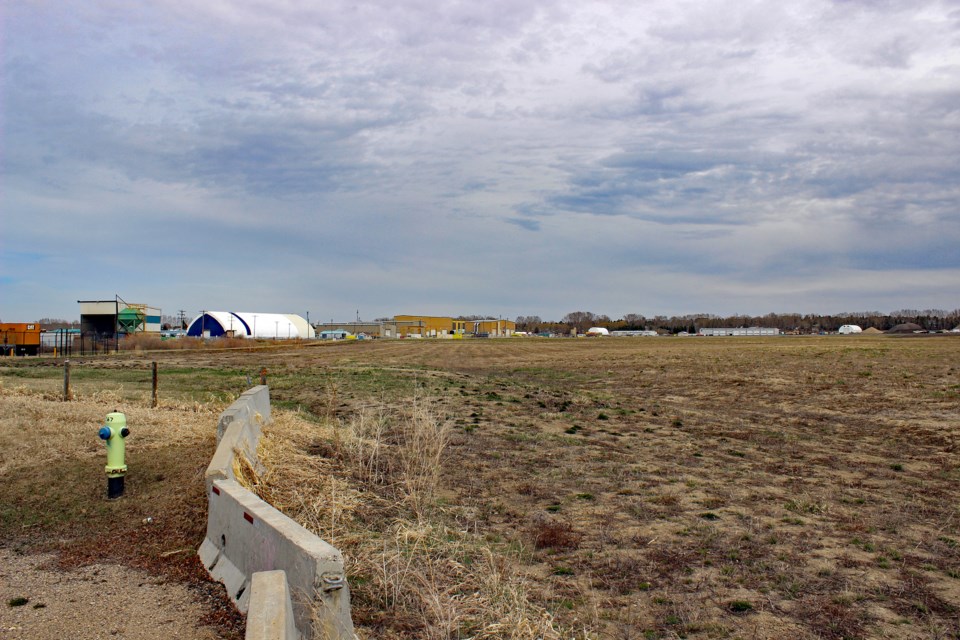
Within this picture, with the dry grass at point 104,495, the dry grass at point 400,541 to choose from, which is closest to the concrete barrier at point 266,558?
the dry grass at point 104,495

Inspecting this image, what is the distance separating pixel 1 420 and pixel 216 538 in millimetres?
7219

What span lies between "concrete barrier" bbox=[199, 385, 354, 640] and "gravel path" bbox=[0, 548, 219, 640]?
41 cm

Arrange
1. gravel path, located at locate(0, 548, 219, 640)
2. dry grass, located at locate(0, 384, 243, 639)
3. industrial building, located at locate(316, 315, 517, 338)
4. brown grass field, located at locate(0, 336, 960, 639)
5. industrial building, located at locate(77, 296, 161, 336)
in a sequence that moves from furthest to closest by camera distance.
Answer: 1. industrial building, located at locate(316, 315, 517, 338)
2. industrial building, located at locate(77, 296, 161, 336)
3. dry grass, located at locate(0, 384, 243, 639)
4. brown grass field, located at locate(0, 336, 960, 639)
5. gravel path, located at locate(0, 548, 219, 640)

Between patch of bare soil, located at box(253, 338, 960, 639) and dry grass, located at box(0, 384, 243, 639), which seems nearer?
patch of bare soil, located at box(253, 338, 960, 639)

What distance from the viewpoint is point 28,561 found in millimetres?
6422

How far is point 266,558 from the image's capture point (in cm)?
529

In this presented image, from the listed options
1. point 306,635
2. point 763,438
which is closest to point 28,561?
point 306,635

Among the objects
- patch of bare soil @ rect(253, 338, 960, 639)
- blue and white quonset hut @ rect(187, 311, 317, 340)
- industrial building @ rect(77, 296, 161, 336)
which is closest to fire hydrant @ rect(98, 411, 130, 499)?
patch of bare soil @ rect(253, 338, 960, 639)

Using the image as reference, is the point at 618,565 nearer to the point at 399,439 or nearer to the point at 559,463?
the point at 559,463

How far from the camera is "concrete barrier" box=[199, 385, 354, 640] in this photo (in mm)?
4500

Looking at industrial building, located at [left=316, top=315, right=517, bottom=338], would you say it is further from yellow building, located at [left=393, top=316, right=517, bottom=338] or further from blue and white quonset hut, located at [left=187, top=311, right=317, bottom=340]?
blue and white quonset hut, located at [left=187, top=311, right=317, bottom=340]

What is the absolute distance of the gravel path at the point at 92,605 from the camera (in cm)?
494

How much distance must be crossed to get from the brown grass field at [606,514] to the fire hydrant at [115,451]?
26 centimetres

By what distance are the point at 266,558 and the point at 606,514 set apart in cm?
432
